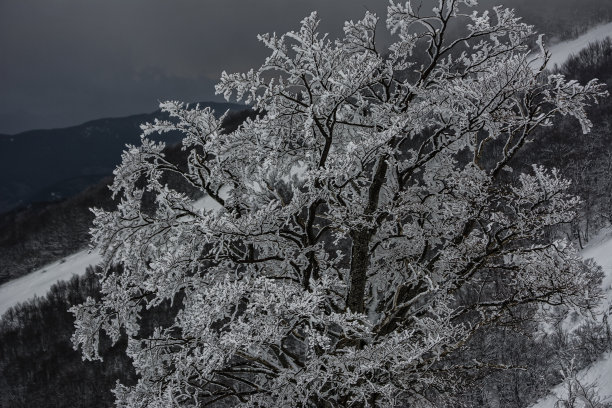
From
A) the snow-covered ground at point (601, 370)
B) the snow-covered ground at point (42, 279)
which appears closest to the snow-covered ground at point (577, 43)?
the snow-covered ground at point (601, 370)

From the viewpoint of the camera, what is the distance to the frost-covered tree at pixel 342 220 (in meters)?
4.27

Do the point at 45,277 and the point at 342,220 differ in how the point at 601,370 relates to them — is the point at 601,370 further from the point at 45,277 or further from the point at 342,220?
the point at 45,277

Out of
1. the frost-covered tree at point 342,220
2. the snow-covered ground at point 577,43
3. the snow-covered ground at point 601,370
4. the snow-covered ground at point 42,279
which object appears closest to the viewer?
the frost-covered tree at point 342,220

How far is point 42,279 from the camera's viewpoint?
344 ft

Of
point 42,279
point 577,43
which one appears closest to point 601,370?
point 42,279

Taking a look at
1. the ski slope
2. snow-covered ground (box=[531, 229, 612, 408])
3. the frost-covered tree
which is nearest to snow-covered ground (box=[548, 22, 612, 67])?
snow-covered ground (box=[531, 229, 612, 408])

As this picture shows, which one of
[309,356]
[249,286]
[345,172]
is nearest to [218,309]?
[249,286]

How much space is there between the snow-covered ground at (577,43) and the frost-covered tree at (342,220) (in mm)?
164109

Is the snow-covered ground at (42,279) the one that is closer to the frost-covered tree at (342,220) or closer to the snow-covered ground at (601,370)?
the snow-covered ground at (601,370)

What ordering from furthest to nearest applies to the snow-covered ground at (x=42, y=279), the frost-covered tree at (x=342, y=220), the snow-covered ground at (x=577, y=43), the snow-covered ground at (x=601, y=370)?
the snow-covered ground at (x=577, y=43), the snow-covered ground at (x=42, y=279), the snow-covered ground at (x=601, y=370), the frost-covered tree at (x=342, y=220)

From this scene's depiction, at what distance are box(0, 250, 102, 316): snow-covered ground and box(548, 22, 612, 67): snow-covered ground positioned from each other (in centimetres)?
15772

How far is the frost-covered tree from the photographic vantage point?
4.27 meters

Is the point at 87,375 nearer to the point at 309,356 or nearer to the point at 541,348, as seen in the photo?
the point at 541,348

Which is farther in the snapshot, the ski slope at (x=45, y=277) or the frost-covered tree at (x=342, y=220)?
the ski slope at (x=45, y=277)
